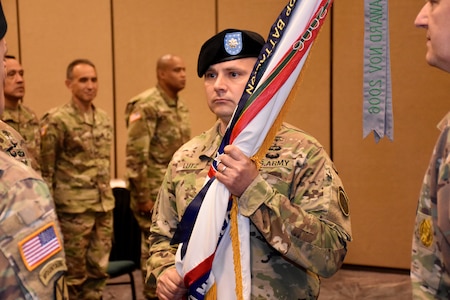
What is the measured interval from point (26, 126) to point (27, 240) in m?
3.82

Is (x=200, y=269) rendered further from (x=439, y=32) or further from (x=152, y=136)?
(x=152, y=136)

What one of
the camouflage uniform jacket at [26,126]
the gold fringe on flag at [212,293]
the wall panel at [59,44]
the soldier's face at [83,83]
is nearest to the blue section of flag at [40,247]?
the gold fringe on flag at [212,293]

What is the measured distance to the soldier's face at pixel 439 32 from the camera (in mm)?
1356

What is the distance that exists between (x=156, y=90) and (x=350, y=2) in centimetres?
187

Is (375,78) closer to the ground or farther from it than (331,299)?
farther from it

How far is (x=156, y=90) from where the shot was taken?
16.8 feet

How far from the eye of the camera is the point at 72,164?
481 centimetres

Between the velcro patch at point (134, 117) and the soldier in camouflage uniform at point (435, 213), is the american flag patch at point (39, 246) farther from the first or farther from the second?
the velcro patch at point (134, 117)

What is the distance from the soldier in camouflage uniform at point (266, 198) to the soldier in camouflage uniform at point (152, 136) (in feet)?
8.88

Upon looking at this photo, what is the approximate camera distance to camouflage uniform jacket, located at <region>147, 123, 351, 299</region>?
71.8 inches

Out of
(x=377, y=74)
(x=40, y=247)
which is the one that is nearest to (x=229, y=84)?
(x=377, y=74)

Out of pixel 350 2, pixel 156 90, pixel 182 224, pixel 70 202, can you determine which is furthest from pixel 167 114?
pixel 182 224

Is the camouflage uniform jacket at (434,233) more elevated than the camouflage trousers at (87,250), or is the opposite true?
the camouflage uniform jacket at (434,233)

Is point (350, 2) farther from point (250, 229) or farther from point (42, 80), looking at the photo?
point (250, 229)
